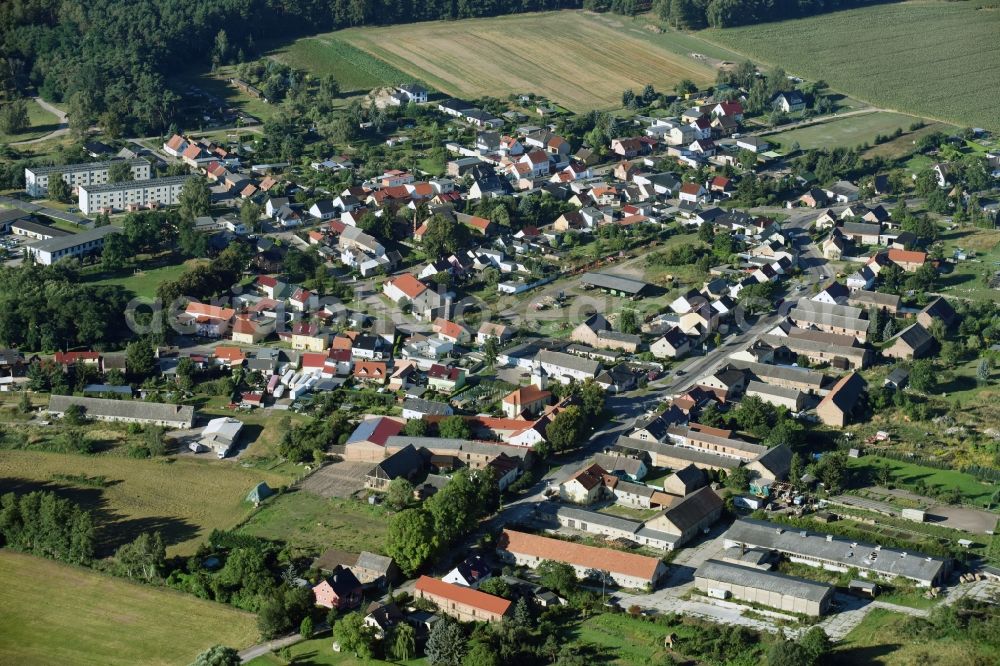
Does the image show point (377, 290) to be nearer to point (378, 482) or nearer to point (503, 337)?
point (503, 337)

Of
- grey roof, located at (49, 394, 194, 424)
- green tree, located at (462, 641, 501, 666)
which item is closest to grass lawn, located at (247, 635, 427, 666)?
green tree, located at (462, 641, 501, 666)

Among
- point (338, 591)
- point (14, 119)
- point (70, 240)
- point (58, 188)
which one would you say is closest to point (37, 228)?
point (70, 240)

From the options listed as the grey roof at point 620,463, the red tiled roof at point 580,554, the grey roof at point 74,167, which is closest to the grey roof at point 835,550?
the red tiled roof at point 580,554

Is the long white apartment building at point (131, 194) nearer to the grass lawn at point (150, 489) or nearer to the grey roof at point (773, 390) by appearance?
the grass lawn at point (150, 489)

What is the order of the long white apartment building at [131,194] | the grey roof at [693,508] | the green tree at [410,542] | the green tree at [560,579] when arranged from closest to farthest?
1. the green tree at [560,579]
2. the green tree at [410,542]
3. the grey roof at [693,508]
4. the long white apartment building at [131,194]

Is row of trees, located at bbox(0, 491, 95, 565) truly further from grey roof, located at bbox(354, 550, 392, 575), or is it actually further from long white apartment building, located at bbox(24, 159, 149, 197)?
long white apartment building, located at bbox(24, 159, 149, 197)

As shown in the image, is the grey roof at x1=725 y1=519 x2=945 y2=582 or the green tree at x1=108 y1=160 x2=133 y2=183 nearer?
the grey roof at x1=725 y1=519 x2=945 y2=582
